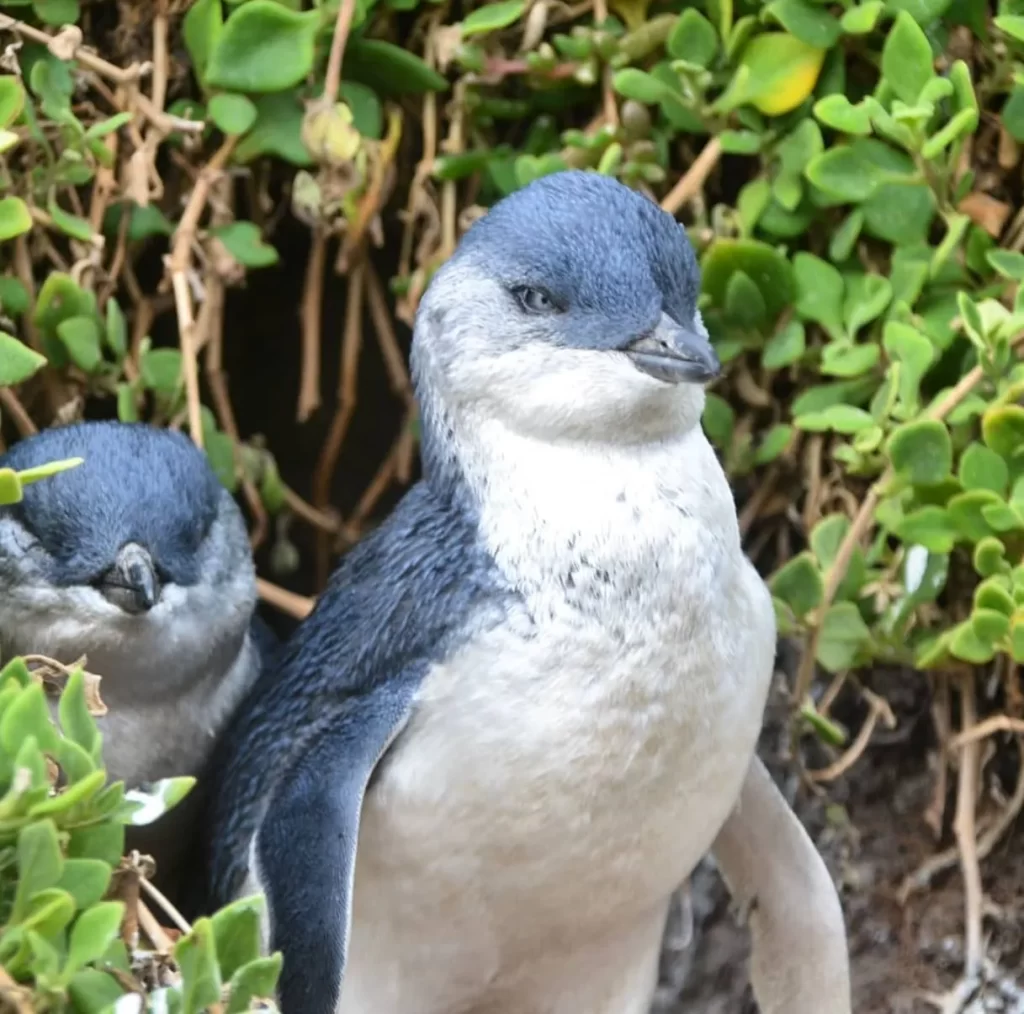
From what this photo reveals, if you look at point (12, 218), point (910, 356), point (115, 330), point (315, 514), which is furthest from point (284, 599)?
point (910, 356)

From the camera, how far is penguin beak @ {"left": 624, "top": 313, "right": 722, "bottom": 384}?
49.9 inches

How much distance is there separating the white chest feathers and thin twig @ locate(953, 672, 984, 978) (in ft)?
0.90

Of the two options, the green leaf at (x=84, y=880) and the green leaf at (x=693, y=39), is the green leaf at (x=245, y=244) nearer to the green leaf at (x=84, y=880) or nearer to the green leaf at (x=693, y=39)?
the green leaf at (x=693, y=39)

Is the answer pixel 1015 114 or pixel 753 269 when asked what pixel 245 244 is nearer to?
pixel 753 269

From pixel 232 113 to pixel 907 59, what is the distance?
0.55 m

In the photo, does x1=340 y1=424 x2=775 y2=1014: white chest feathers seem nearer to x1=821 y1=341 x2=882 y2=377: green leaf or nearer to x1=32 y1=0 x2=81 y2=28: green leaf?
x1=821 y1=341 x2=882 y2=377: green leaf

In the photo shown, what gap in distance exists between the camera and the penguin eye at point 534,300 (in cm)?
134

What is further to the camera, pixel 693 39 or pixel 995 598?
pixel 693 39

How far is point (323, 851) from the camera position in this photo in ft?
4.29

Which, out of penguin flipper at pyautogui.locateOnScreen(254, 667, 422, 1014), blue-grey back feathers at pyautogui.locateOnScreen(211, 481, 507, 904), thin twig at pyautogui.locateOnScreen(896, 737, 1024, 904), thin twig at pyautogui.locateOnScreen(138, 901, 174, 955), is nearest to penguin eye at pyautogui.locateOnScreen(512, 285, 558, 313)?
blue-grey back feathers at pyautogui.locateOnScreen(211, 481, 507, 904)

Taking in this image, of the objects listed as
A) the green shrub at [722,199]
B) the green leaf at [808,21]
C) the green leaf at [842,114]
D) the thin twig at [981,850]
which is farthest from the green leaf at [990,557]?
the green leaf at [808,21]

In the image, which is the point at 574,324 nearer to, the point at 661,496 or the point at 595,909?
the point at 661,496

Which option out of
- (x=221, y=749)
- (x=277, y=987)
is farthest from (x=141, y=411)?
(x=277, y=987)

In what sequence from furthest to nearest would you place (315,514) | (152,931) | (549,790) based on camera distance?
(315,514), (549,790), (152,931)
